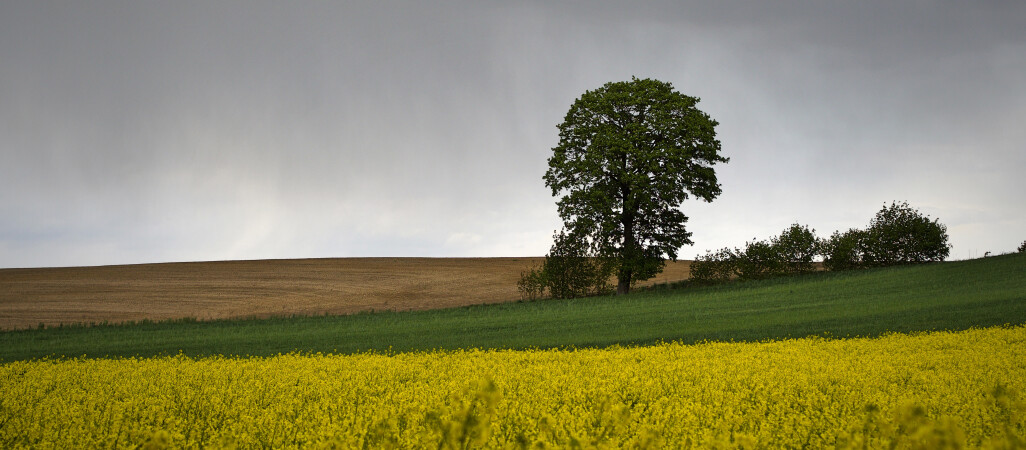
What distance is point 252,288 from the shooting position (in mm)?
48375

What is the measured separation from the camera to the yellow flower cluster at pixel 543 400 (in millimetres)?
5617

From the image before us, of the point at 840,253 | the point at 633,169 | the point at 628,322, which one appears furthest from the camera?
the point at 840,253

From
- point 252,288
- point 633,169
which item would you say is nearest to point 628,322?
point 633,169

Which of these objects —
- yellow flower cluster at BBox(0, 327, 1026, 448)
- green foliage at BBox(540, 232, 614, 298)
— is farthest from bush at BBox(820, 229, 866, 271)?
yellow flower cluster at BBox(0, 327, 1026, 448)

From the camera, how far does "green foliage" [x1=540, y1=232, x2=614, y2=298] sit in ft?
139

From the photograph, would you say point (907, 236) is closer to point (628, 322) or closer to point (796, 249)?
point (796, 249)

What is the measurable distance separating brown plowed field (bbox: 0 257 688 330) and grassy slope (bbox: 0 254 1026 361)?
21.5ft

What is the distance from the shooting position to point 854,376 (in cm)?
1161

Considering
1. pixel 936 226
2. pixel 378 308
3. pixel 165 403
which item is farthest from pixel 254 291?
pixel 936 226

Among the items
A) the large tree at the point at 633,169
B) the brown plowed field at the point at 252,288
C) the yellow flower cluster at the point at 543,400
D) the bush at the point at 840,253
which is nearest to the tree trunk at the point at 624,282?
the large tree at the point at 633,169

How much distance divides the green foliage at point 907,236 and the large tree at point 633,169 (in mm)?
15217

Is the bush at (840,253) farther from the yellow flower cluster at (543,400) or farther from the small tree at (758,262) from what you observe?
the yellow flower cluster at (543,400)

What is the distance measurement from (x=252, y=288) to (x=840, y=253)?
34.9 m

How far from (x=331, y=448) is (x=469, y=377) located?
23.9 ft
